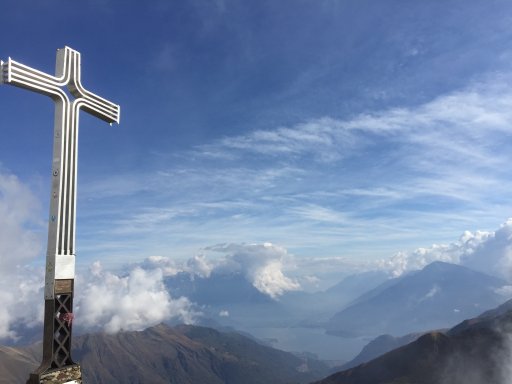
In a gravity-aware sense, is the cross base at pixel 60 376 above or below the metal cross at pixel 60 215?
below

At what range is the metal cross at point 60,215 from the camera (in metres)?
19.0

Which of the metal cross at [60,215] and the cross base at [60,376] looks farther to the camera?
the metal cross at [60,215]

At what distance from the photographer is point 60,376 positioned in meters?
18.9

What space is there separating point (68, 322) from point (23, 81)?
10308mm

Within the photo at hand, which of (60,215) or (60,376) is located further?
(60,215)

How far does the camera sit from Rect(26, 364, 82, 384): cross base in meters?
17.9

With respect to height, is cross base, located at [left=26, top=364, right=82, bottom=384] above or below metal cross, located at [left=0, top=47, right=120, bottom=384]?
below

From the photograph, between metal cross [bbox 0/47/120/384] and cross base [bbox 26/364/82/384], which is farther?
metal cross [bbox 0/47/120/384]

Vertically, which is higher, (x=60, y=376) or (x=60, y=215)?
(x=60, y=215)

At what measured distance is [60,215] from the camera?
19.9 m

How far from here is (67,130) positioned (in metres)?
20.9

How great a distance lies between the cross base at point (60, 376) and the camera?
58.7ft

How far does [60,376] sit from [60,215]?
659 centimetres

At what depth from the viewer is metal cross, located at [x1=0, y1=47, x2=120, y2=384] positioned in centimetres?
1895
